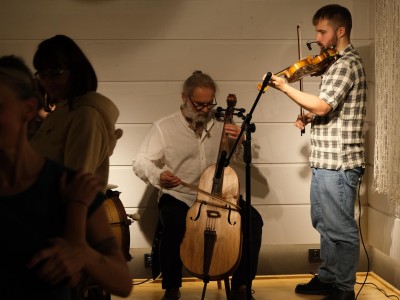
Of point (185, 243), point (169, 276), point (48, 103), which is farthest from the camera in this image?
point (169, 276)

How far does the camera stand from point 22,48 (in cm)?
357

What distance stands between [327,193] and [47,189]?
7.17 ft

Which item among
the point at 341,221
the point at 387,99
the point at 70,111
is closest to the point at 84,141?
the point at 70,111

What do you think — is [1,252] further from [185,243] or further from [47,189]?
[185,243]

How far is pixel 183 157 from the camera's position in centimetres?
343

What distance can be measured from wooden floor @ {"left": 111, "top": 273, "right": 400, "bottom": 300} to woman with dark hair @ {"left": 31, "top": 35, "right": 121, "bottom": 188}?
5.55 ft

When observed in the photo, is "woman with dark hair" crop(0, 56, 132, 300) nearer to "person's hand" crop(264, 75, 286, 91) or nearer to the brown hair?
"person's hand" crop(264, 75, 286, 91)

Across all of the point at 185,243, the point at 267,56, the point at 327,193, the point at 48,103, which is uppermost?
the point at 267,56

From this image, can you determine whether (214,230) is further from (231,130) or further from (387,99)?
(387,99)

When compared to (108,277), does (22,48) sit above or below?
above

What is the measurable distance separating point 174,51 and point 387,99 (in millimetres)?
1237

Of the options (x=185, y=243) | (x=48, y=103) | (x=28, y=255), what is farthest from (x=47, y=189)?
(x=185, y=243)

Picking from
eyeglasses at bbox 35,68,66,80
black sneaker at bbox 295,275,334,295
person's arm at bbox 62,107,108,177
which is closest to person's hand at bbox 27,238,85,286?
person's arm at bbox 62,107,108,177

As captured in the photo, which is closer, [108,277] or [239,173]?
[108,277]
